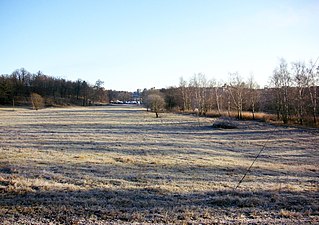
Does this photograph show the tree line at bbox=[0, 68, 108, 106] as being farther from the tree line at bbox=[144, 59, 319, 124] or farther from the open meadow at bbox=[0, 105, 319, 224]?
the open meadow at bbox=[0, 105, 319, 224]

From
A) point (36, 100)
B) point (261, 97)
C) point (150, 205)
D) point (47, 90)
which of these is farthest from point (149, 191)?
point (47, 90)

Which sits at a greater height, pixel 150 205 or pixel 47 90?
pixel 47 90

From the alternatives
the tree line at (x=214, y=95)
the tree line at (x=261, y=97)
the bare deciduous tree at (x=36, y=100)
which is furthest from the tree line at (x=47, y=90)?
the tree line at (x=261, y=97)

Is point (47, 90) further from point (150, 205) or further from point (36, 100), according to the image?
point (150, 205)

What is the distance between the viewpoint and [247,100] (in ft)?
183

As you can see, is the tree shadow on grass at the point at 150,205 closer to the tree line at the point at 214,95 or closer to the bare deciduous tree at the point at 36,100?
the tree line at the point at 214,95

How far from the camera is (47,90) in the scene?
122750 mm

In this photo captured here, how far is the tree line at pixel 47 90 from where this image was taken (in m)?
102

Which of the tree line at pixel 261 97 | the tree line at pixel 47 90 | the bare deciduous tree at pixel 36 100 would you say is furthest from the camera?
the tree line at pixel 47 90

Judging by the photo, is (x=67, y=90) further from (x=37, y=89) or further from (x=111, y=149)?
(x=111, y=149)

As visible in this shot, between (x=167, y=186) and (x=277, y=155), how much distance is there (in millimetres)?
12092

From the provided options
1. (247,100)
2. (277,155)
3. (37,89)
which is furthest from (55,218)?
(37,89)

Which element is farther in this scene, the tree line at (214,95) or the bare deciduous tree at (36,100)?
the bare deciduous tree at (36,100)

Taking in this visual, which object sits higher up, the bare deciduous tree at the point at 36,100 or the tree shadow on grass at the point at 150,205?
the bare deciduous tree at the point at 36,100
